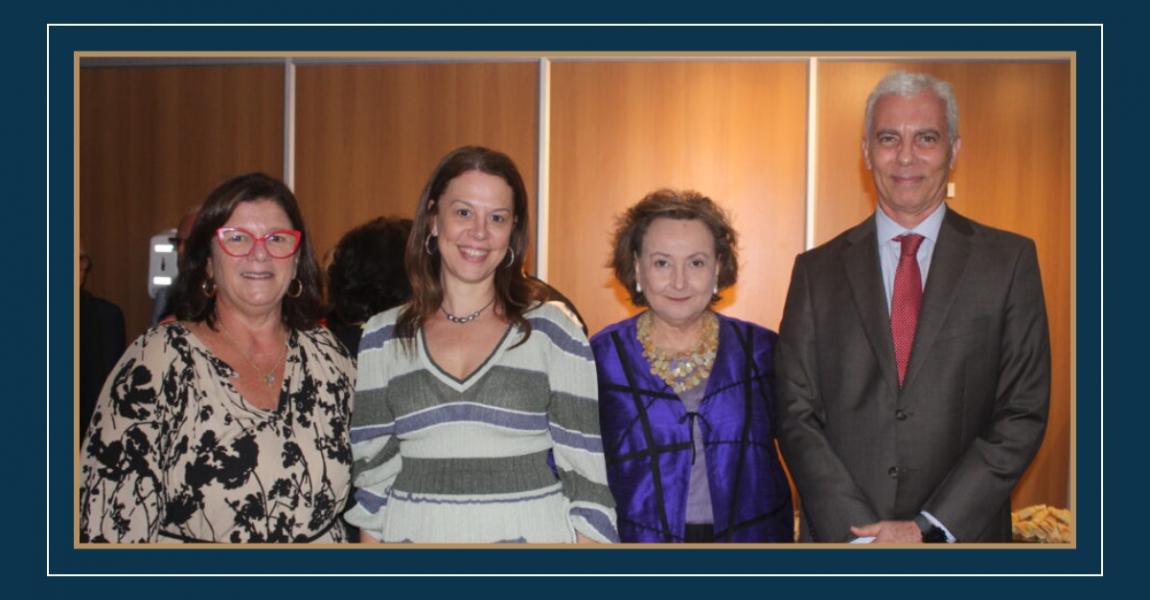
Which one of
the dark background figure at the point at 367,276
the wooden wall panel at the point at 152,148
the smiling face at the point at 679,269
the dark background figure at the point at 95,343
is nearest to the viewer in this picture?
the smiling face at the point at 679,269

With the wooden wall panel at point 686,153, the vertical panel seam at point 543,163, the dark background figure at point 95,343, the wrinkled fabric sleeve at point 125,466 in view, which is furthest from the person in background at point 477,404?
the vertical panel seam at point 543,163

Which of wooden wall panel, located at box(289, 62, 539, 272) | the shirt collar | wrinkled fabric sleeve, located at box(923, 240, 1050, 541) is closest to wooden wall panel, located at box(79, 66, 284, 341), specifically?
wooden wall panel, located at box(289, 62, 539, 272)

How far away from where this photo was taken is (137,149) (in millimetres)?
6738

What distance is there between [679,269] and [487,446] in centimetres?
71

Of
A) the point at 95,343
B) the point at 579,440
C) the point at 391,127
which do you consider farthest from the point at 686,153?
the point at 579,440

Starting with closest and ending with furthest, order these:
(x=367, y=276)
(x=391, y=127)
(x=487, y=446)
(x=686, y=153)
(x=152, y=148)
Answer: (x=487, y=446), (x=367, y=276), (x=686, y=153), (x=391, y=127), (x=152, y=148)

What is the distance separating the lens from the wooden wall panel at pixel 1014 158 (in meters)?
6.00

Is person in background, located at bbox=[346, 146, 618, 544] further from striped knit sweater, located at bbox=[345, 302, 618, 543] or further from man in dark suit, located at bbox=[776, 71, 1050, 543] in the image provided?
man in dark suit, located at bbox=[776, 71, 1050, 543]

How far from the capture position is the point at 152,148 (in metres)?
6.73

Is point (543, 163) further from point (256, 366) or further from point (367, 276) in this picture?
point (256, 366)

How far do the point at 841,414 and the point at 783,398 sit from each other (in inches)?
6.1

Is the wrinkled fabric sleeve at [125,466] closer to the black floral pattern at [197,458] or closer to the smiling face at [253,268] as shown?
the black floral pattern at [197,458]

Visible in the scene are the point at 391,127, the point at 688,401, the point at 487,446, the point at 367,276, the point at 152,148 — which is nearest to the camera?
the point at 487,446

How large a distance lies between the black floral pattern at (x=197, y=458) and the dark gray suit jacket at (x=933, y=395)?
1242 mm
